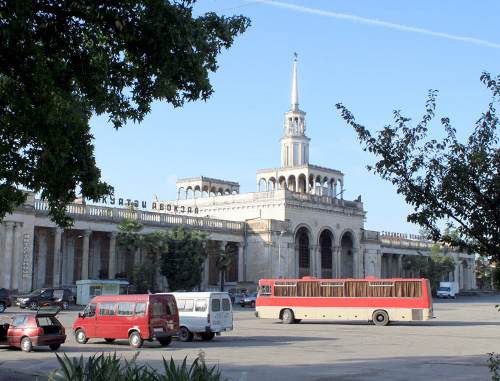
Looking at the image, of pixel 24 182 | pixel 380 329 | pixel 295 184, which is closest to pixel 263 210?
pixel 295 184

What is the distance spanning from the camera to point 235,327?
33.8 m

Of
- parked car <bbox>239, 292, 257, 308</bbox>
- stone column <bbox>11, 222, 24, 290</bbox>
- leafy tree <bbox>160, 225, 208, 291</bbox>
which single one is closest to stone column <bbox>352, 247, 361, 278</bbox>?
parked car <bbox>239, 292, 257, 308</bbox>

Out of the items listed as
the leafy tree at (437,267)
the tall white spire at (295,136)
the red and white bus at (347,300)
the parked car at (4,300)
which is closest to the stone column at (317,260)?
the tall white spire at (295,136)

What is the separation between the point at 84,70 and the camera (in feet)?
38.4

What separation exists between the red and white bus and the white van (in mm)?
11764

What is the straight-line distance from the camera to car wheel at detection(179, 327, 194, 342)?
2614 cm

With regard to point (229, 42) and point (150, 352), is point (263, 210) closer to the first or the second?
point (150, 352)

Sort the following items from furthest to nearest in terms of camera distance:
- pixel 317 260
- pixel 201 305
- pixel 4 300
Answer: pixel 317 260, pixel 4 300, pixel 201 305

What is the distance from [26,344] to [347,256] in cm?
6255

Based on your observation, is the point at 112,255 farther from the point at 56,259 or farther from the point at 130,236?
the point at 56,259

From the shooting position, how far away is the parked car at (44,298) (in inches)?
1673

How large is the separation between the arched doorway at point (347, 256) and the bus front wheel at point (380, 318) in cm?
4255

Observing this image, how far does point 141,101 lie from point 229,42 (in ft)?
7.00

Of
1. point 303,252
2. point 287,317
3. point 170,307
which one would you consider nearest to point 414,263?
point 303,252
